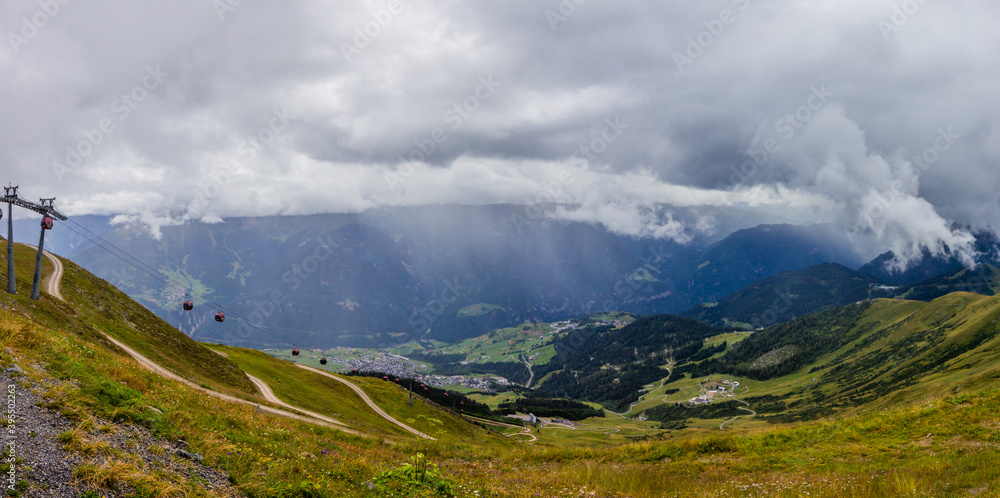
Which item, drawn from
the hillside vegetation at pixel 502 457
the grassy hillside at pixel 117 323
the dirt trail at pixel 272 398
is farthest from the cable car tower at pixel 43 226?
the hillside vegetation at pixel 502 457

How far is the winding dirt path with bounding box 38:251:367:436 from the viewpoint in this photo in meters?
38.9

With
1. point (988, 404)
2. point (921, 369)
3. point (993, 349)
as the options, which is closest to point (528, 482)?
point (988, 404)

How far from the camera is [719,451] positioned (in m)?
24.6

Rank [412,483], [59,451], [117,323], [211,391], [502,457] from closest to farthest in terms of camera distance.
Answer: [59,451] → [412,483] → [502,457] → [211,391] → [117,323]

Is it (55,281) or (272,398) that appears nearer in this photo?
(272,398)

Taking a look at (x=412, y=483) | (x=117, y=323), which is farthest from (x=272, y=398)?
(x=412, y=483)

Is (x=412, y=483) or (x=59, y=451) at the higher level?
(x=59, y=451)

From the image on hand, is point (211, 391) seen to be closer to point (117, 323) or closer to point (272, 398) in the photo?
point (272, 398)

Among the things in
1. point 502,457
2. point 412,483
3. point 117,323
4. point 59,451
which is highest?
point 117,323

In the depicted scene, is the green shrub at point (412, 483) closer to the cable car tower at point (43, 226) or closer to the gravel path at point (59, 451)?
the gravel path at point (59, 451)

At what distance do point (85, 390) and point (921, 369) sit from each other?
11259 inches

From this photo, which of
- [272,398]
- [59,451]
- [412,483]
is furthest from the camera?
[272,398]

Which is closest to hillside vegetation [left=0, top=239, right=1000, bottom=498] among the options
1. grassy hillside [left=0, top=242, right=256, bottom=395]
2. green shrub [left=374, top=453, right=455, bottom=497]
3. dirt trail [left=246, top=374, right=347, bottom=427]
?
green shrub [left=374, top=453, right=455, bottom=497]

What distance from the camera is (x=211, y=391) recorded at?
39656mm
